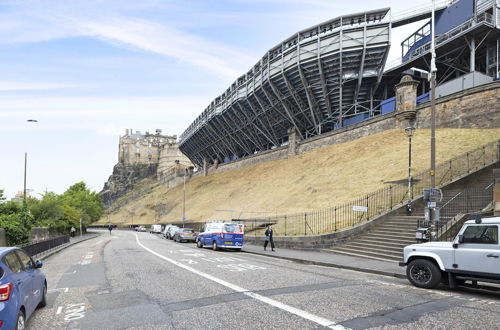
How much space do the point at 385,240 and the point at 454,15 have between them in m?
31.1

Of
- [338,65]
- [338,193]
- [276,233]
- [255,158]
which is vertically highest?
[338,65]

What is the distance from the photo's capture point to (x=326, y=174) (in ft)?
125

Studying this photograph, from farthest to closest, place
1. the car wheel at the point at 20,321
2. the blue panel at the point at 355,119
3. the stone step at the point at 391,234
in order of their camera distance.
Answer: the blue panel at the point at 355,119 < the stone step at the point at 391,234 < the car wheel at the point at 20,321

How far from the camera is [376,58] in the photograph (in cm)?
4038

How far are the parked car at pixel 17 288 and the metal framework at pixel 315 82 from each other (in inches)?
1518

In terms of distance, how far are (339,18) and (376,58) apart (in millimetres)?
6245

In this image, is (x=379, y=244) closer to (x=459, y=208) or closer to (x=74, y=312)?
(x=459, y=208)

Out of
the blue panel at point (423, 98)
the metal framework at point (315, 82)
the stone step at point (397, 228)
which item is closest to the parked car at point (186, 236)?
the stone step at point (397, 228)

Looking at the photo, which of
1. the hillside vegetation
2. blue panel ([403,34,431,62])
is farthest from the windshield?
blue panel ([403,34,431,62])

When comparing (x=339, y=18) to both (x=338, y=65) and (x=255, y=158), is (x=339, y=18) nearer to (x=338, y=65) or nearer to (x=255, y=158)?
(x=338, y=65)

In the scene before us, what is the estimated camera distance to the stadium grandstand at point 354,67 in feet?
111

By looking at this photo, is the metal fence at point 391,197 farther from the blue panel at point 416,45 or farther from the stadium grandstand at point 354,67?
the blue panel at point 416,45

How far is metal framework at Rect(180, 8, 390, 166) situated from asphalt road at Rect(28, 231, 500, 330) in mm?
33949

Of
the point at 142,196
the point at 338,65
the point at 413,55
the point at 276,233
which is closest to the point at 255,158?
the point at 338,65
